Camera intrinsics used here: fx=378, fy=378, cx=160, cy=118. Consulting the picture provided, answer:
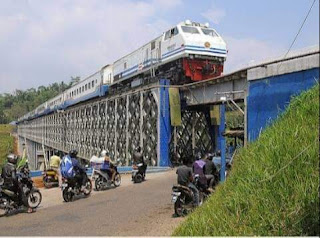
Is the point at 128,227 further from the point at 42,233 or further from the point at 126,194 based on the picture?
the point at 126,194

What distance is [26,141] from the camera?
259ft

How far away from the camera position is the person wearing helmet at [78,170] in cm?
1097

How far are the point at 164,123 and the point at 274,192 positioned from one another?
15.8 m

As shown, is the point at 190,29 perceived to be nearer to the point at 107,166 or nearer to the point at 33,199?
the point at 107,166

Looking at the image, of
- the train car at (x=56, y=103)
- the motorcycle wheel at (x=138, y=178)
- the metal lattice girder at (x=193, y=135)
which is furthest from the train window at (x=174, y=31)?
the train car at (x=56, y=103)

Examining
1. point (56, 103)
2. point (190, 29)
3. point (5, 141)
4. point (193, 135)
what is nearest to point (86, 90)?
point (193, 135)

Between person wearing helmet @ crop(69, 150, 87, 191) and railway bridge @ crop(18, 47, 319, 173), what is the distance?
4.39 m

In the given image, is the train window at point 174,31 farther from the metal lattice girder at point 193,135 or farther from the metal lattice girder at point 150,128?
the metal lattice girder at point 193,135

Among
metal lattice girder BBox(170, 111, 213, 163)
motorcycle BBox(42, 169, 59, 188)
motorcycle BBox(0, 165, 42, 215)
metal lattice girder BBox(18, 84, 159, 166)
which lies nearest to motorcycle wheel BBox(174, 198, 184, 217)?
motorcycle BBox(0, 165, 42, 215)

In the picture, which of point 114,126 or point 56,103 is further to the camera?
point 56,103

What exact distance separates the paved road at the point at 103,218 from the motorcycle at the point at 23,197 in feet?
0.81

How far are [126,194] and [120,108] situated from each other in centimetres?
1489

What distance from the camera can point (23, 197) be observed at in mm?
9383

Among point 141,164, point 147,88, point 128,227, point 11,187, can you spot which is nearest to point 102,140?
point 147,88
